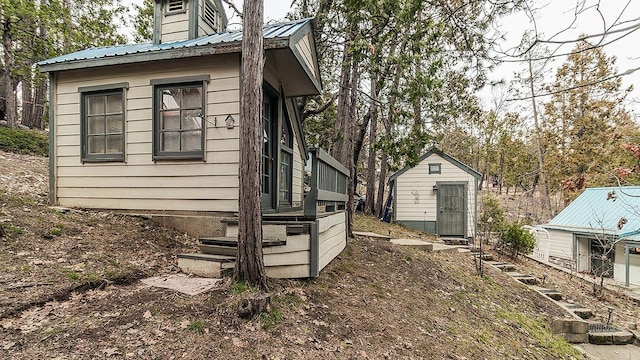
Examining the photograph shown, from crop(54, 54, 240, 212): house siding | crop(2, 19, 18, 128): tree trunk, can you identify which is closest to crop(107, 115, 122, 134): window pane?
crop(54, 54, 240, 212): house siding

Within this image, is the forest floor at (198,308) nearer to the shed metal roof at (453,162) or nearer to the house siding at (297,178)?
the house siding at (297,178)

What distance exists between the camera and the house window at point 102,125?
17.0 ft

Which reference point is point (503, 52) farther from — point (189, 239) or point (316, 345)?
point (189, 239)

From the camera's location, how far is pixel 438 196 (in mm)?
12539

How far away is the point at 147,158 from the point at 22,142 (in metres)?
7.13

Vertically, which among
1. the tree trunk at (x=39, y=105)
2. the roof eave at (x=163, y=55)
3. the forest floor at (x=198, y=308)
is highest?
the tree trunk at (x=39, y=105)

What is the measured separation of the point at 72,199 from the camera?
17.8ft

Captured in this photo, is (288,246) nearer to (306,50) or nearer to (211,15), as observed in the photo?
(306,50)

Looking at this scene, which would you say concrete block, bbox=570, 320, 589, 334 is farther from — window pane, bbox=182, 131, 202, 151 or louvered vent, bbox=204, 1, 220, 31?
louvered vent, bbox=204, 1, 220, 31

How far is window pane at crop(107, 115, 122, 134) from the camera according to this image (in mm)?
5172

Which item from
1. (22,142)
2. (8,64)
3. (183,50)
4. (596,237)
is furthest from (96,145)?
(596,237)

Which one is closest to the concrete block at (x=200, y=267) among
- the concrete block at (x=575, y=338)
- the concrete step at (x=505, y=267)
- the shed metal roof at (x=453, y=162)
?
the concrete block at (x=575, y=338)

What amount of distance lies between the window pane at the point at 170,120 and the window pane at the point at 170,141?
0.33 ft

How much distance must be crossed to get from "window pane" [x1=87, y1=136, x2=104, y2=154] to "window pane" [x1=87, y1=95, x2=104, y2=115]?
1.49 ft
